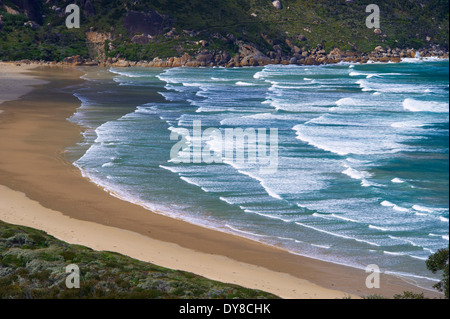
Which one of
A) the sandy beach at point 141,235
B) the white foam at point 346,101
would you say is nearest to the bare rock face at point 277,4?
the white foam at point 346,101

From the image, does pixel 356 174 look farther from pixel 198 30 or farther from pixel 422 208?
pixel 198 30

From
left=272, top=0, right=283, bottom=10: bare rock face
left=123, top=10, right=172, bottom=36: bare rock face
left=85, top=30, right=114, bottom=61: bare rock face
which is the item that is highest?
left=272, top=0, right=283, bottom=10: bare rock face

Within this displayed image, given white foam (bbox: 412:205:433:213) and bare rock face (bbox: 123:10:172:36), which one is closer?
white foam (bbox: 412:205:433:213)

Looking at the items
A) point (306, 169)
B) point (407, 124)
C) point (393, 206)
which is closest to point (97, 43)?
point (407, 124)

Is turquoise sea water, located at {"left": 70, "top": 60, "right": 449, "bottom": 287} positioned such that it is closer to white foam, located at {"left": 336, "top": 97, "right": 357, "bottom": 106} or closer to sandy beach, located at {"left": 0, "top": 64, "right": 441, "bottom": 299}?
white foam, located at {"left": 336, "top": 97, "right": 357, "bottom": 106}

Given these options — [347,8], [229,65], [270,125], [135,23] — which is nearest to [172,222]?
[270,125]

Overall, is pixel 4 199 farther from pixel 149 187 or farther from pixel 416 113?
pixel 416 113

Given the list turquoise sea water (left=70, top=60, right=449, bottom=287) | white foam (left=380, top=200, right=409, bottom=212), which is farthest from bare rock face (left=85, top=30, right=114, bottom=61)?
white foam (left=380, top=200, right=409, bottom=212)

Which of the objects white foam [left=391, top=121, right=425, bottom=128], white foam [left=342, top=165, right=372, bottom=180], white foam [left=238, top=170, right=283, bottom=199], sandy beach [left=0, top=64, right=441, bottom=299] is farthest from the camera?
white foam [left=391, top=121, right=425, bottom=128]
